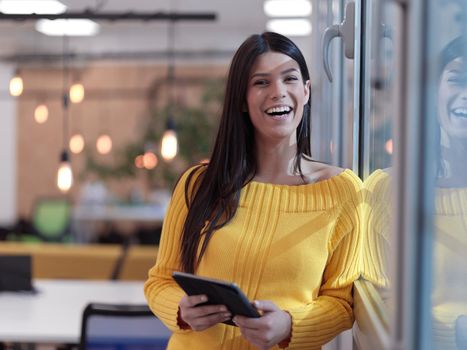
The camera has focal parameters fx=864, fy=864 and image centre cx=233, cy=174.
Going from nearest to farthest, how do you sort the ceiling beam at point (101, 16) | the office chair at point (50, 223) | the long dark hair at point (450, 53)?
1. the long dark hair at point (450, 53)
2. the ceiling beam at point (101, 16)
3. the office chair at point (50, 223)

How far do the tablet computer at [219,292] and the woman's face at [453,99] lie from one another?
55 centimetres

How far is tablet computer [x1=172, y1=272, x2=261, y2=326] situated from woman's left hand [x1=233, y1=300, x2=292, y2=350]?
20mm

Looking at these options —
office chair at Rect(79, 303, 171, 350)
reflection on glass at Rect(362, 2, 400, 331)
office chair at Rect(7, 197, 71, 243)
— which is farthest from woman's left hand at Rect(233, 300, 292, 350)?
office chair at Rect(7, 197, 71, 243)

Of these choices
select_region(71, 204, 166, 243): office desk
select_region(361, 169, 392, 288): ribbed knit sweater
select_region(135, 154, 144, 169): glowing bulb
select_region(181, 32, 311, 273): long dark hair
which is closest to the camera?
select_region(361, 169, 392, 288): ribbed knit sweater

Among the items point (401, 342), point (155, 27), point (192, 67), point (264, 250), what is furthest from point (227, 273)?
point (192, 67)

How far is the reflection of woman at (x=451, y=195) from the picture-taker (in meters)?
1.49

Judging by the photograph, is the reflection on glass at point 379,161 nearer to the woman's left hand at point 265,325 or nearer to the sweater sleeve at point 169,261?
the woman's left hand at point 265,325

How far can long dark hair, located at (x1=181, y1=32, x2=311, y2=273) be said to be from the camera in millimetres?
2133

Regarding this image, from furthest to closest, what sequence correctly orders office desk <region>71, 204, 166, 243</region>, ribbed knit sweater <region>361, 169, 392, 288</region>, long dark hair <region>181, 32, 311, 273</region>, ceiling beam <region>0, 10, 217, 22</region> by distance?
office desk <region>71, 204, 166, 243</region>, ceiling beam <region>0, 10, 217, 22</region>, long dark hair <region>181, 32, 311, 273</region>, ribbed knit sweater <region>361, 169, 392, 288</region>

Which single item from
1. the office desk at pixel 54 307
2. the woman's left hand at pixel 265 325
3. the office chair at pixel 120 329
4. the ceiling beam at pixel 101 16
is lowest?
the office desk at pixel 54 307

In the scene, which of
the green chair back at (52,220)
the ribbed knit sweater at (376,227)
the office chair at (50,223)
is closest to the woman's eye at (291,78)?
the ribbed knit sweater at (376,227)

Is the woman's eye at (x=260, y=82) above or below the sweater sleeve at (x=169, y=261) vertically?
above

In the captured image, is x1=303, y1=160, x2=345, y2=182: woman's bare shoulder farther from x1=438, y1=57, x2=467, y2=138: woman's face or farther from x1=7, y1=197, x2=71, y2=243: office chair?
x1=7, y1=197, x2=71, y2=243: office chair

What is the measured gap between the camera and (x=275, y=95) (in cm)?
207
